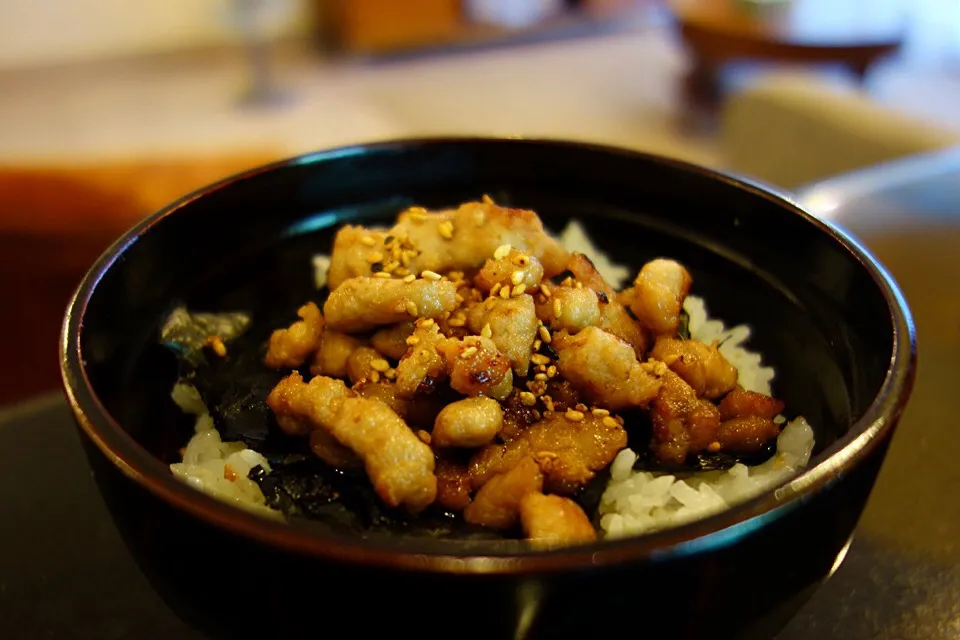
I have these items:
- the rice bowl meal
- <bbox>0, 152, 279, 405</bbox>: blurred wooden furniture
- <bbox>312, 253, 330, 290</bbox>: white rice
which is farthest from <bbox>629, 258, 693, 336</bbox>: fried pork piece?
<bbox>0, 152, 279, 405</bbox>: blurred wooden furniture

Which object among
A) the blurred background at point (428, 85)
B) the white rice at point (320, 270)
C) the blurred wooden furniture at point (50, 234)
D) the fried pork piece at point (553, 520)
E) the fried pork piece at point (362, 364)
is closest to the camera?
the fried pork piece at point (553, 520)

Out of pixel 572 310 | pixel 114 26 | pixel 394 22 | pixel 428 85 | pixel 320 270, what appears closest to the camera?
pixel 572 310

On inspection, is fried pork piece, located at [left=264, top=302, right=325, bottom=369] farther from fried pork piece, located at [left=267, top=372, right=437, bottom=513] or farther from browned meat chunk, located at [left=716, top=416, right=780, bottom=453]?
browned meat chunk, located at [left=716, top=416, right=780, bottom=453]

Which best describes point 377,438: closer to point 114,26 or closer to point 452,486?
point 452,486

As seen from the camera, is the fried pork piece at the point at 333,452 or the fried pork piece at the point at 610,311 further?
the fried pork piece at the point at 610,311

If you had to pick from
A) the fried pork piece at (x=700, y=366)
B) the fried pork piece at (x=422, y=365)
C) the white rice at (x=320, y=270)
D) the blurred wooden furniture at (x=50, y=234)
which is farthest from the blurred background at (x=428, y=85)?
the fried pork piece at (x=700, y=366)

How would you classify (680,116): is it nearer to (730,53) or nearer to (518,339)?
(730,53)

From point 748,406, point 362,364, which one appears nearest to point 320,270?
point 362,364

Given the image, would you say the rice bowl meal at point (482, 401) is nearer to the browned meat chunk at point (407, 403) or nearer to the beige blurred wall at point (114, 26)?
the browned meat chunk at point (407, 403)
